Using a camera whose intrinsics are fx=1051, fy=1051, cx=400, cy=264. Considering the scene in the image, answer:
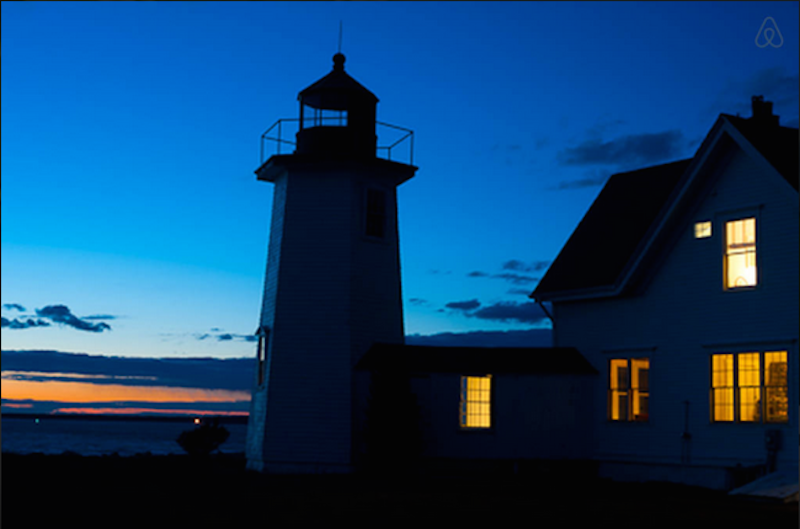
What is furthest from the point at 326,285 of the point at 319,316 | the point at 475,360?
the point at 475,360

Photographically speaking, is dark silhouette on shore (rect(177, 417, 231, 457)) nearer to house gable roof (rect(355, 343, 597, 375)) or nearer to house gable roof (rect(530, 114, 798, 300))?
house gable roof (rect(355, 343, 597, 375))

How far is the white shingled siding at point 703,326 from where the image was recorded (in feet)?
67.4

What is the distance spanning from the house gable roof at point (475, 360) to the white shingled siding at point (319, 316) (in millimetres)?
690

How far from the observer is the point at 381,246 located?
1046 inches

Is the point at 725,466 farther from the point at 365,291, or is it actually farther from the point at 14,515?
the point at 14,515

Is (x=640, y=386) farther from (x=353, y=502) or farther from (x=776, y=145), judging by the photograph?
(x=353, y=502)

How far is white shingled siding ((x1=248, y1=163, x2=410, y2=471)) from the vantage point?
82.4 ft

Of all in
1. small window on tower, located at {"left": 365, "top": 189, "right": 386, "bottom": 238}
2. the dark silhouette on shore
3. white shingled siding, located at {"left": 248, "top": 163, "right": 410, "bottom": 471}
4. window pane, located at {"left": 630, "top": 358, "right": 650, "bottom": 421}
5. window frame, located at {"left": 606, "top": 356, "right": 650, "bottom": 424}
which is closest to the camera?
window frame, located at {"left": 606, "top": 356, "right": 650, "bottom": 424}

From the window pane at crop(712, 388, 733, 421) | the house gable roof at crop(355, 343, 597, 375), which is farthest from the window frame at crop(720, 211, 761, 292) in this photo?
the house gable roof at crop(355, 343, 597, 375)

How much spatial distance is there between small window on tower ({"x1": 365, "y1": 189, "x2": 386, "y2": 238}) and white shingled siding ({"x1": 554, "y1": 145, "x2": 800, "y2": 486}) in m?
5.53

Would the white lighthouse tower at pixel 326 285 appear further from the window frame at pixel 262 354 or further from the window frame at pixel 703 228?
the window frame at pixel 703 228

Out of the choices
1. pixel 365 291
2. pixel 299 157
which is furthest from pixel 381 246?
pixel 299 157

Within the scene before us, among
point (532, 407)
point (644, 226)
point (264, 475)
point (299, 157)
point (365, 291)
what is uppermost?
point (299, 157)

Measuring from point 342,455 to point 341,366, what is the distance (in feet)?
6.90
